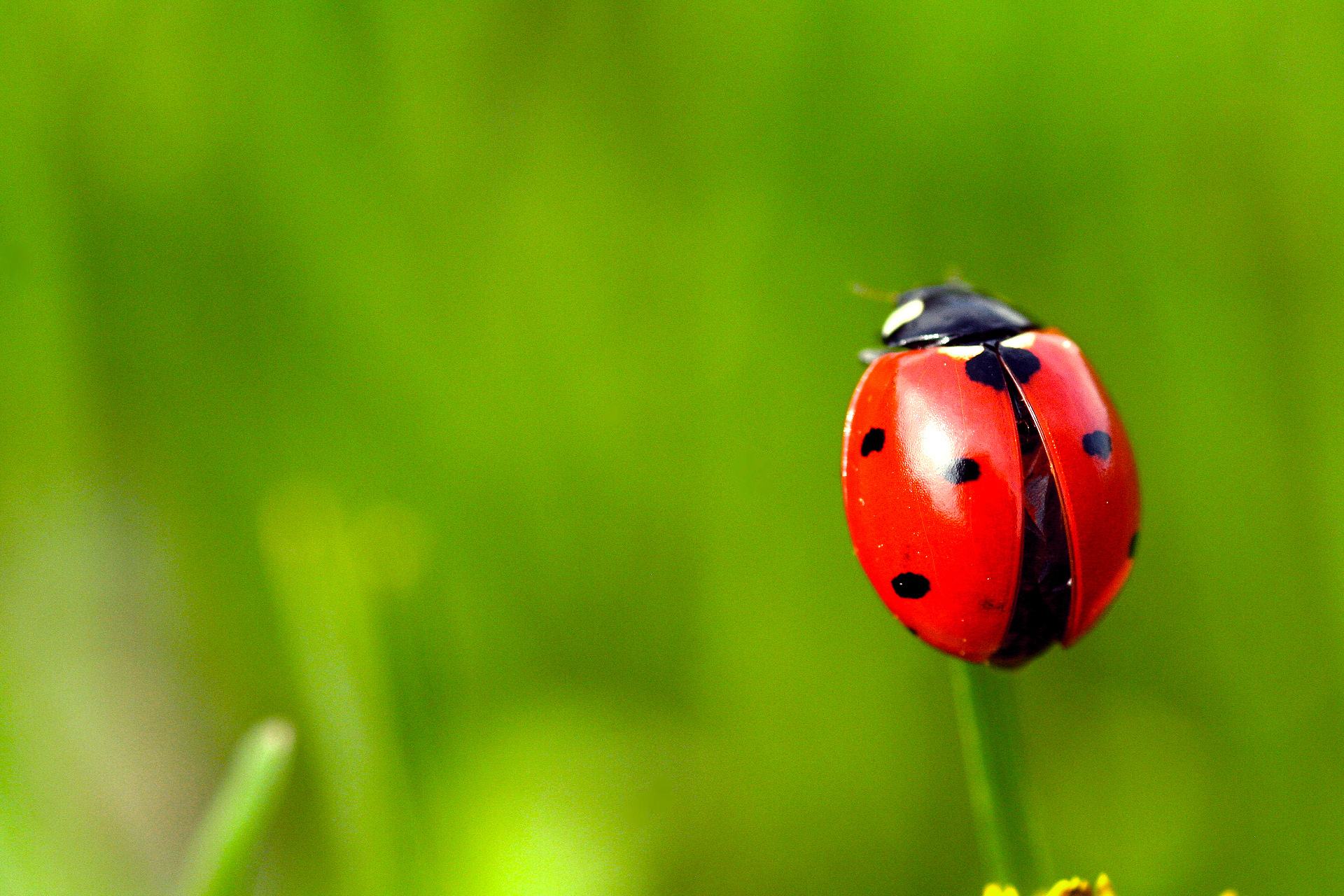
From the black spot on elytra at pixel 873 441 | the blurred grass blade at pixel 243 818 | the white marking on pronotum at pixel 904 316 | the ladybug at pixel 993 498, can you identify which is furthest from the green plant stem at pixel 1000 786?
the blurred grass blade at pixel 243 818

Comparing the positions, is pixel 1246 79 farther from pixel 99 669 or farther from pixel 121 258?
pixel 99 669

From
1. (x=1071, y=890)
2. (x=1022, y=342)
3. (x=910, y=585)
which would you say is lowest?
(x=1071, y=890)

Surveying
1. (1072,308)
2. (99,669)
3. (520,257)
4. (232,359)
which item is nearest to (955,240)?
(1072,308)

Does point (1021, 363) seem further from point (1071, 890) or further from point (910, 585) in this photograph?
point (1071, 890)

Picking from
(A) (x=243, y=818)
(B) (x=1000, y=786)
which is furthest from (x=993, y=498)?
(A) (x=243, y=818)

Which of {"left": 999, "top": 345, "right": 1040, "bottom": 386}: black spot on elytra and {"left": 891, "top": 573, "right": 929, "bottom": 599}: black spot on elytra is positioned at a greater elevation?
{"left": 999, "top": 345, "right": 1040, "bottom": 386}: black spot on elytra

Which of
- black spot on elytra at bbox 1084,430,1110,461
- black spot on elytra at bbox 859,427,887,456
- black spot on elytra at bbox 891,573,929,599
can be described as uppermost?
black spot on elytra at bbox 859,427,887,456

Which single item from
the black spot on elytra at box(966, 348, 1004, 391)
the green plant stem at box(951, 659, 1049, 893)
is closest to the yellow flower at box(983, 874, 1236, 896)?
the green plant stem at box(951, 659, 1049, 893)

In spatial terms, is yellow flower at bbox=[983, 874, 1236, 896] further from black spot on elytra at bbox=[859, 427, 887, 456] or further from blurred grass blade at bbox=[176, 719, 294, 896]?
blurred grass blade at bbox=[176, 719, 294, 896]
